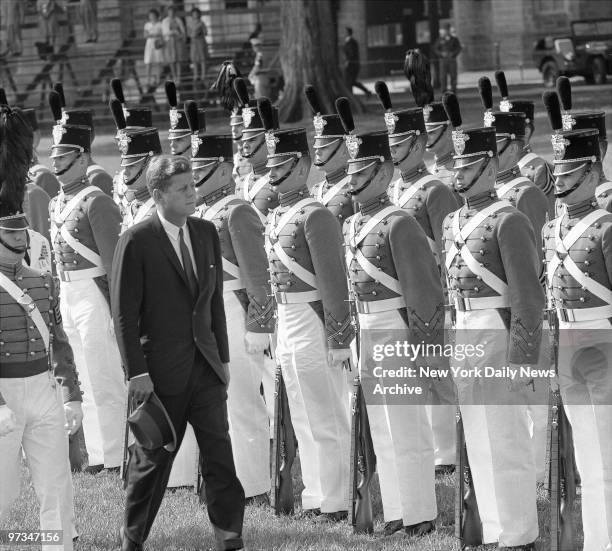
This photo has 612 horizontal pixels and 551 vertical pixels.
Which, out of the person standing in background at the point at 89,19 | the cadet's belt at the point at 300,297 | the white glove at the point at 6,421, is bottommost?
the white glove at the point at 6,421

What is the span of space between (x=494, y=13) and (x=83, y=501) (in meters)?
35.9

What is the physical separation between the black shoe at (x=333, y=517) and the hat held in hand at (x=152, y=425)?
4.80 ft

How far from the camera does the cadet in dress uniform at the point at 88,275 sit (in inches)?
333

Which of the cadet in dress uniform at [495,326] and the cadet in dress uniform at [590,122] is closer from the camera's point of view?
the cadet in dress uniform at [495,326]

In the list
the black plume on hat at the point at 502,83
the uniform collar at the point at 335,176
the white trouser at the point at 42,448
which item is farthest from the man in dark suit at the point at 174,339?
the black plume on hat at the point at 502,83

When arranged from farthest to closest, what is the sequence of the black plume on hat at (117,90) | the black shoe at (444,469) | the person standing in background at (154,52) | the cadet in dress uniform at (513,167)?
the person standing in background at (154,52) → the black plume on hat at (117,90) → the black shoe at (444,469) → the cadet in dress uniform at (513,167)

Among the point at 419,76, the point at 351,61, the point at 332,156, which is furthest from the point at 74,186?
the point at 351,61

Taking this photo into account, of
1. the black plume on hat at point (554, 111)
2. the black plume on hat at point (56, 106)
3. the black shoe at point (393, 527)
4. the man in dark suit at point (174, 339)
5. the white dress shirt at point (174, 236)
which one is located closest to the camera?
the man in dark suit at point (174, 339)

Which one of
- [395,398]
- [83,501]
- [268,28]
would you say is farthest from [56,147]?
[268,28]

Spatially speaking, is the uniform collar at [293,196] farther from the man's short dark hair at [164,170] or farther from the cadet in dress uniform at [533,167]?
the cadet in dress uniform at [533,167]

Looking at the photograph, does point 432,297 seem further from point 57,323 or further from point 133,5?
point 133,5

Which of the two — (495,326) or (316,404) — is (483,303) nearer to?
(495,326)

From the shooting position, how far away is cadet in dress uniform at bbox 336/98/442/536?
6898mm

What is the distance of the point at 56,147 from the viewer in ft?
28.3
